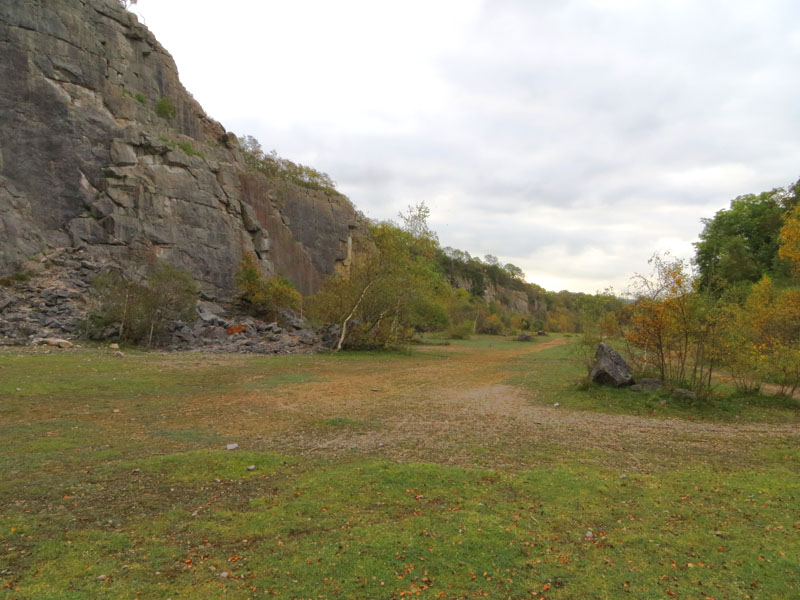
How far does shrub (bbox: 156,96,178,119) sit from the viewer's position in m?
42.3

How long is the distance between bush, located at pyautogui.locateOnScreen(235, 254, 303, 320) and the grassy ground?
2778 centimetres

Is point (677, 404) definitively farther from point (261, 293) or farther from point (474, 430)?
point (261, 293)

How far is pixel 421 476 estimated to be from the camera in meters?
6.30

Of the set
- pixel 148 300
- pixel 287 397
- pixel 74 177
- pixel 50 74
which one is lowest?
pixel 287 397

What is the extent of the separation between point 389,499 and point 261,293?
3636 cm

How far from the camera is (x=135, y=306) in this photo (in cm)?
2375

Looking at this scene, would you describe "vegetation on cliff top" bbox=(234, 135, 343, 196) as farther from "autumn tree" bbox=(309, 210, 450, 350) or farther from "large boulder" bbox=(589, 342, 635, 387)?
"large boulder" bbox=(589, 342, 635, 387)

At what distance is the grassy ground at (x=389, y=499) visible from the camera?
387 cm

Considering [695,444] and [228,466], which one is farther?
[695,444]

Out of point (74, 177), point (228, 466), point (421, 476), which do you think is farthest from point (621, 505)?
point (74, 177)

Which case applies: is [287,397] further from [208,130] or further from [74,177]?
[208,130]

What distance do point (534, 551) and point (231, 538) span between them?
115 inches

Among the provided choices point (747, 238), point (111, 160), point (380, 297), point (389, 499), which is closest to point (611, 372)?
point (389, 499)

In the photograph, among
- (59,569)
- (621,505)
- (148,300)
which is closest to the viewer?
(59,569)
